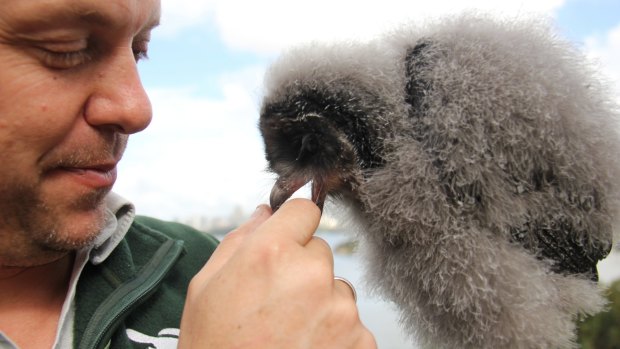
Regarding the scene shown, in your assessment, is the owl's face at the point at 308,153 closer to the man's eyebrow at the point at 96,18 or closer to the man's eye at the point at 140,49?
the man's eyebrow at the point at 96,18

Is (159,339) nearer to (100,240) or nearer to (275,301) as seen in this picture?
(100,240)

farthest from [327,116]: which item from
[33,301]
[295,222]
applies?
[33,301]

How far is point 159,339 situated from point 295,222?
1.93 ft

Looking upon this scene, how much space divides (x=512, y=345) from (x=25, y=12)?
101 centimetres

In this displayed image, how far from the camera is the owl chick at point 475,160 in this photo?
33.2 inches

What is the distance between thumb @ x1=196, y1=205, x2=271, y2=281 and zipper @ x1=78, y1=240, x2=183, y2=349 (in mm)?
351

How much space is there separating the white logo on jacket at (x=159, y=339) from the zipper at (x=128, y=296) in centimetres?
7

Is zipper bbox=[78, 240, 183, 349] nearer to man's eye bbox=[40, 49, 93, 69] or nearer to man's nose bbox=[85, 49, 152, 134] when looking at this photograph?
man's nose bbox=[85, 49, 152, 134]

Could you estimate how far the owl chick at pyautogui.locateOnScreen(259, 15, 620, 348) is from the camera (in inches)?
33.2

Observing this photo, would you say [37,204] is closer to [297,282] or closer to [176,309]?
[176,309]

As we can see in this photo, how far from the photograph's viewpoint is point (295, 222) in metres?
0.87

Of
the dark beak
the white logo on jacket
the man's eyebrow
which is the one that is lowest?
the white logo on jacket

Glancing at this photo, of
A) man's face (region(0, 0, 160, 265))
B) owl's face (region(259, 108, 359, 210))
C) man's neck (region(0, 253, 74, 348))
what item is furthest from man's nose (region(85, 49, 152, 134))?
man's neck (region(0, 253, 74, 348))

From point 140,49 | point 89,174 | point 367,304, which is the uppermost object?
→ point 140,49
